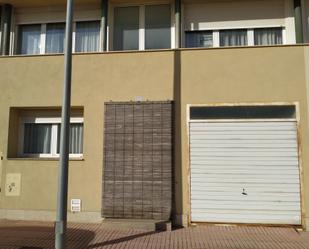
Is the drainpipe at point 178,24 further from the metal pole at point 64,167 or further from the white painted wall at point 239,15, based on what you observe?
the metal pole at point 64,167

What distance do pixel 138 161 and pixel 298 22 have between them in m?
6.04

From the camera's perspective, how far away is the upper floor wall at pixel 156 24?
38.9 ft

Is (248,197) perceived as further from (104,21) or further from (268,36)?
(104,21)

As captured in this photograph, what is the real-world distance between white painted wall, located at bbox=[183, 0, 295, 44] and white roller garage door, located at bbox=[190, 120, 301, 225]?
10.9 feet

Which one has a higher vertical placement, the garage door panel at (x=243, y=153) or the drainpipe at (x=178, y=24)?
the drainpipe at (x=178, y=24)

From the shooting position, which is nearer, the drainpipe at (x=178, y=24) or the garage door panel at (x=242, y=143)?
the garage door panel at (x=242, y=143)

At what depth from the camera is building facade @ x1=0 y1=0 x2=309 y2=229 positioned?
10.2 metres

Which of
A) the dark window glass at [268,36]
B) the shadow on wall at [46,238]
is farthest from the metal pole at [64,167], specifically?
the dark window glass at [268,36]

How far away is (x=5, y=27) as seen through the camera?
12391 millimetres

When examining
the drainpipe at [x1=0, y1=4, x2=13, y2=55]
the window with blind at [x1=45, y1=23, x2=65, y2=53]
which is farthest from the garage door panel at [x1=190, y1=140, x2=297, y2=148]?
the drainpipe at [x1=0, y1=4, x2=13, y2=55]

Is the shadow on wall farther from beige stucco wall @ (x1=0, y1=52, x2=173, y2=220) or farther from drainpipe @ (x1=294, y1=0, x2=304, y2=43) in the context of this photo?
drainpipe @ (x1=294, y1=0, x2=304, y2=43)

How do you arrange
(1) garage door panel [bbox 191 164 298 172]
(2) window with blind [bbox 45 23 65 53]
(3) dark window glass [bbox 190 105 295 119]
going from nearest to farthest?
(1) garage door panel [bbox 191 164 298 172]
(3) dark window glass [bbox 190 105 295 119]
(2) window with blind [bbox 45 23 65 53]

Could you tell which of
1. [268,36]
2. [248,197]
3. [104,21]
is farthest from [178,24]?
[248,197]

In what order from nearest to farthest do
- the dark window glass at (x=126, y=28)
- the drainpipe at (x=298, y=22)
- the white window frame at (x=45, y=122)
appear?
the drainpipe at (x=298, y=22)
the white window frame at (x=45, y=122)
the dark window glass at (x=126, y=28)
